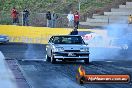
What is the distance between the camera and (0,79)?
51.0ft

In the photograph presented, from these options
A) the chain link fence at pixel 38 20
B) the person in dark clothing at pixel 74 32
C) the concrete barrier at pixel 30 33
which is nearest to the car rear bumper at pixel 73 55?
the person in dark clothing at pixel 74 32

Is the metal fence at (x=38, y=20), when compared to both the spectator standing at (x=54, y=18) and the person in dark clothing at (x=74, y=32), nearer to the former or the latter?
the spectator standing at (x=54, y=18)

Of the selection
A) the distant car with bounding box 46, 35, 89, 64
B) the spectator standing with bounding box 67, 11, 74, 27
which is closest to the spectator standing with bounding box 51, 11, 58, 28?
the spectator standing with bounding box 67, 11, 74, 27

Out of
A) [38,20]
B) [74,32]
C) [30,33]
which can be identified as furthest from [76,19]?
[38,20]

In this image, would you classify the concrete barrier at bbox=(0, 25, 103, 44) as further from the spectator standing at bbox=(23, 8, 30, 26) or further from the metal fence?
the metal fence

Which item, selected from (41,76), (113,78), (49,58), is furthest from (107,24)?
(113,78)

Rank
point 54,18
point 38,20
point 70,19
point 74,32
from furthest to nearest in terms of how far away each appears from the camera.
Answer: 1. point 38,20
2. point 54,18
3. point 70,19
4. point 74,32

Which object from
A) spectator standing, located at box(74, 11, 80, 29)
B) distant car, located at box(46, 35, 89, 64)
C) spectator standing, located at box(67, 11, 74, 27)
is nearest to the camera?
distant car, located at box(46, 35, 89, 64)

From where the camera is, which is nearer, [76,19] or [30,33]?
[76,19]

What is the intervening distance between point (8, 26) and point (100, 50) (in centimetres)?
1195

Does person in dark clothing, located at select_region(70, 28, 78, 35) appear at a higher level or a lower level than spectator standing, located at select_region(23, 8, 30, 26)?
lower

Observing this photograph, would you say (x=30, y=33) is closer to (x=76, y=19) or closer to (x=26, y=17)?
(x=26, y=17)

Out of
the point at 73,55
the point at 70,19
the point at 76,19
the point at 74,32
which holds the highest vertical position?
the point at 73,55

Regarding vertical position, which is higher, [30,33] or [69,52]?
[69,52]
